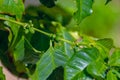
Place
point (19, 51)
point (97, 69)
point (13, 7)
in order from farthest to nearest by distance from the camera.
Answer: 1. point (19, 51)
2. point (13, 7)
3. point (97, 69)

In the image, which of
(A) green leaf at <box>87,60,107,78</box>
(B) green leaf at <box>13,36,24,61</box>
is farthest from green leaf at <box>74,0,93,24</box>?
(B) green leaf at <box>13,36,24,61</box>

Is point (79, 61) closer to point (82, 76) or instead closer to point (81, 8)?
point (82, 76)

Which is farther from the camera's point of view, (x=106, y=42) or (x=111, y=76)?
(x=106, y=42)

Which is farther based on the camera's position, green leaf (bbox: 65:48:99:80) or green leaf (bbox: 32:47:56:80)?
green leaf (bbox: 32:47:56:80)

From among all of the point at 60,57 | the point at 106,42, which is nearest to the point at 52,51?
the point at 60,57

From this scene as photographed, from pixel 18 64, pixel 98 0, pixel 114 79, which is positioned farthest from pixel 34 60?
pixel 98 0

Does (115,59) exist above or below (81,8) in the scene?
below

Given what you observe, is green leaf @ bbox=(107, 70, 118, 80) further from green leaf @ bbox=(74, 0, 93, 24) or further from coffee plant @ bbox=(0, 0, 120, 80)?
green leaf @ bbox=(74, 0, 93, 24)

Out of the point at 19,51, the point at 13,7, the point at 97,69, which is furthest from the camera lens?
the point at 19,51
